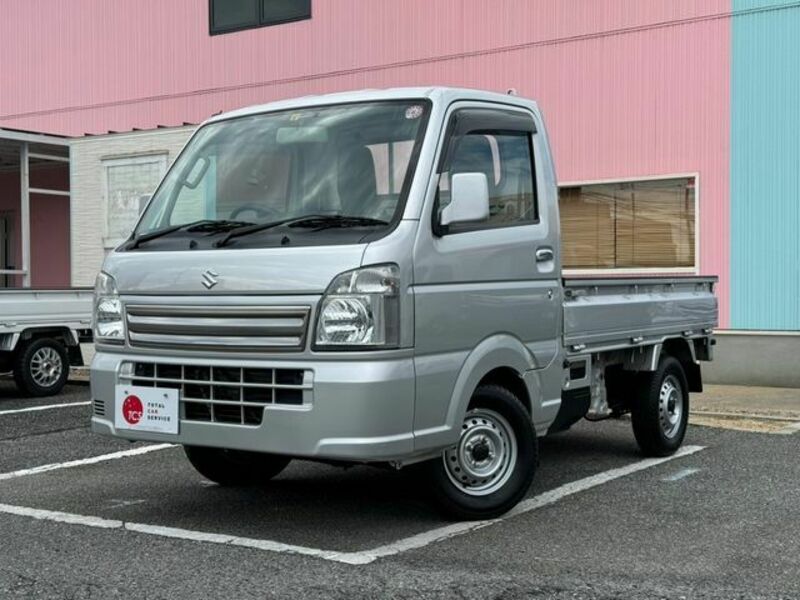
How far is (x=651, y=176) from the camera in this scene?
12906 millimetres

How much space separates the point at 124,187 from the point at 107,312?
10972 mm

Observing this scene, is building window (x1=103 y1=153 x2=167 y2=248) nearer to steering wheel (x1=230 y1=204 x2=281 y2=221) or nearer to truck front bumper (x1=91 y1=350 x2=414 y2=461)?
steering wheel (x1=230 y1=204 x2=281 y2=221)

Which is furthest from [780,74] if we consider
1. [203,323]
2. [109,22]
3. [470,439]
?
[109,22]

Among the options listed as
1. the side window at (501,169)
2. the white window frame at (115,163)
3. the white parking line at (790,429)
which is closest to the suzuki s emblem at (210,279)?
the side window at (501,169)

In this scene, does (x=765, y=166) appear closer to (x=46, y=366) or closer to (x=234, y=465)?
(x=234, y=465)

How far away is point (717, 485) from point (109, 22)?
14869mm

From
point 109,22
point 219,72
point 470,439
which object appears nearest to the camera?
point 470,439

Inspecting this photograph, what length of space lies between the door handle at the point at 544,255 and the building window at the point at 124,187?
10.7 metres

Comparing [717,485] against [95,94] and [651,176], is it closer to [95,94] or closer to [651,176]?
[651,176]

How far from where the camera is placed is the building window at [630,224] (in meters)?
12.8

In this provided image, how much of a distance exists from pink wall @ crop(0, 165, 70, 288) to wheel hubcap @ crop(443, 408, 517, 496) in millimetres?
14996

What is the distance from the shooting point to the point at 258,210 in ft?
18.3

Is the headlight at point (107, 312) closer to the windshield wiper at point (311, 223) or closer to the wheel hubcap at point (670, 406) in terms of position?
the windshield wiper at point (311, 223)

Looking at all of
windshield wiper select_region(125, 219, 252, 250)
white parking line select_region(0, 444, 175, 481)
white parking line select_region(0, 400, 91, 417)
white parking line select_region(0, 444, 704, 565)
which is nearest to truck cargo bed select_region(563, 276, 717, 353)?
white parking line select_region(0, 444, 704, 565)
